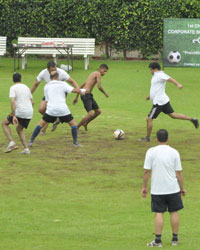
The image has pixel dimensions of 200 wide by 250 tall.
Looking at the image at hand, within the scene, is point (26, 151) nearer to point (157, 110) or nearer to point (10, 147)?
point (10, 147)

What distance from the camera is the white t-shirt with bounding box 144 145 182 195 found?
9.57m

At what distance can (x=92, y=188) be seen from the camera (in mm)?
13164

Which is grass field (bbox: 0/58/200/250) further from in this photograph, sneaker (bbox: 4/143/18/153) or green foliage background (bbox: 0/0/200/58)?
green foliage background (bbox: 0/0/200/58)

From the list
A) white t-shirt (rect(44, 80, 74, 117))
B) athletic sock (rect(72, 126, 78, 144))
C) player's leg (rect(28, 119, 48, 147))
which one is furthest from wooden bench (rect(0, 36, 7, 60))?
white t-shirt (rect(44, 80, 74, 117))

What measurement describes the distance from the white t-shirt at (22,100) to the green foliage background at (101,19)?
22.4 meters

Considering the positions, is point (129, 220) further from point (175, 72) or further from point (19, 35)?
point (19, 35)

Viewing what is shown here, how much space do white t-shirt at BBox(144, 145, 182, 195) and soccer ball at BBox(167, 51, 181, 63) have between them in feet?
79.7

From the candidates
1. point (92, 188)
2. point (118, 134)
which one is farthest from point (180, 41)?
point (92, 188)

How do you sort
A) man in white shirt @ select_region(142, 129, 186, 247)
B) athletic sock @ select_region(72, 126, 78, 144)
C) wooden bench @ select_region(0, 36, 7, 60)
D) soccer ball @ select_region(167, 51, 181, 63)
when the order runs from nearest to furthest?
man in white shirt @ select_region(142, 129, 186, 247)
athletic sock @ select_region(72, 126, 78, 144)
soccer ball @ select_region(167, 51, 181, 63)
wooden bench @ select_region(0, 36, 7, 60)

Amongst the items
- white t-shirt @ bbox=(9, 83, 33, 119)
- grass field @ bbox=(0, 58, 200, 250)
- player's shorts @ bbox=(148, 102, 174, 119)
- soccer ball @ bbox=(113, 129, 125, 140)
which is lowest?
grass field @ bbox=(0, 58, 200, 250)

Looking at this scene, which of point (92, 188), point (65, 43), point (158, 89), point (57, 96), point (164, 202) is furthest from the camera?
point (65, 43)

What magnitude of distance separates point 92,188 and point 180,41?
69.9 ft

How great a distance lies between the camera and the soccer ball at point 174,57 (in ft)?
110

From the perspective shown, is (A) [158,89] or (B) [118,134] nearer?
(A) [158,89]
